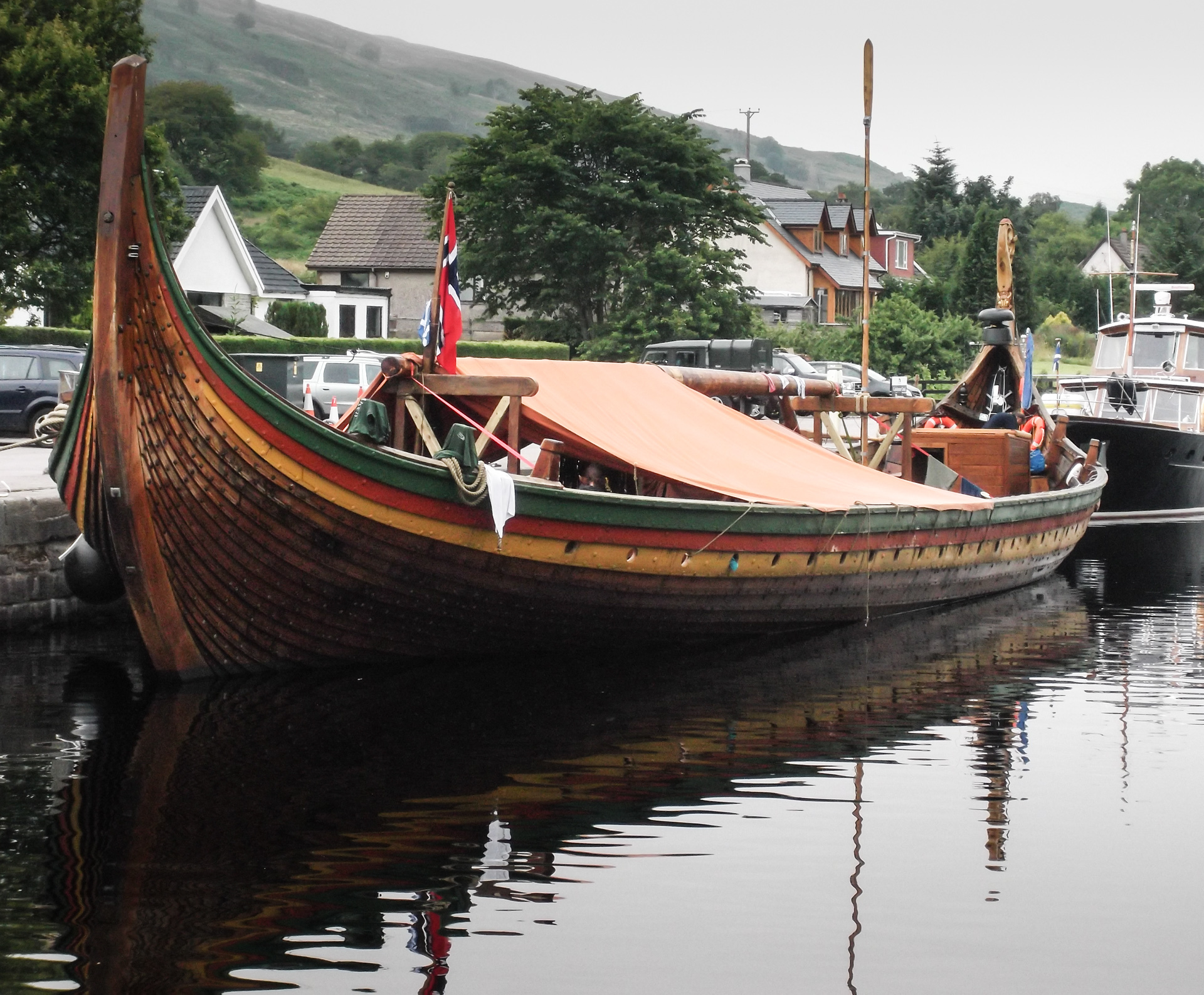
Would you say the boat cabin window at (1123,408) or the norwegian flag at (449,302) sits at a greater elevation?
the norwegian flag at (449,302)

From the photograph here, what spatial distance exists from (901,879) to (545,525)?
4723 mm

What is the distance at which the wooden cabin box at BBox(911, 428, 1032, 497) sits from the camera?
19.0 m

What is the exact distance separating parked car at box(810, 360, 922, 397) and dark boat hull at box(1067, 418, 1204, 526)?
10.6 meters

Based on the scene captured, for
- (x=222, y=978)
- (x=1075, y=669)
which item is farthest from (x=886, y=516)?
(x=222, y=978)

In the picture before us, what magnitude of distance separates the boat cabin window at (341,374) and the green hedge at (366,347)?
10.8 meters

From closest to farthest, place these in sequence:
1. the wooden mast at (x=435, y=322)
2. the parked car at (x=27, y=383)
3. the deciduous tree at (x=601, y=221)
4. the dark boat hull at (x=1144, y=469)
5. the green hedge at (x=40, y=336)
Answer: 1. the wooden mast at (x=435, y=322)
2. the parked car at (x=27, y=383)
3. the dark boat hull at (x=1144, y=469)
4. the green hedge at (x=40, y=336)
5. the deciduous tree at (x=601, y=221)

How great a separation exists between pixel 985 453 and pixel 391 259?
4480 cm

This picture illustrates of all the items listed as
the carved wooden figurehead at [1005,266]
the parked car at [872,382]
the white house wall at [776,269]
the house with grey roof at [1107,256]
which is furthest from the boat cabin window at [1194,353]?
the house with grey roof at [1107,256]

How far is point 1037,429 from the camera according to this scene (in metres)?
21.1

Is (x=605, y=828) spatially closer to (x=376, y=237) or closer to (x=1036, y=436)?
(x=1036, y=436)

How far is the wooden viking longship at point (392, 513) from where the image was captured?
411 inches

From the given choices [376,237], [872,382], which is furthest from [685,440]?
[376,237]

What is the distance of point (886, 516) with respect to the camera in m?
14.3

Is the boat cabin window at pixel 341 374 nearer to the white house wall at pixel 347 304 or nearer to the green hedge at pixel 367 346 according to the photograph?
the green hedge at pixel 367 346
